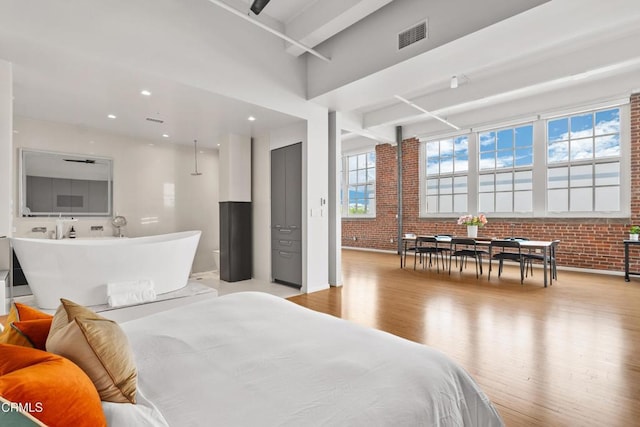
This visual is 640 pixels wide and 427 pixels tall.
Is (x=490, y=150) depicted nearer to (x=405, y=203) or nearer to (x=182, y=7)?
(x=405, y=203)

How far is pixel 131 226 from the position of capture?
5.39 m

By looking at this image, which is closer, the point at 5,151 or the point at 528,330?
the point at 5,151

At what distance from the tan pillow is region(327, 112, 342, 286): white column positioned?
162 inches

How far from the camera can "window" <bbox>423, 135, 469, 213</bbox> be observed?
7797 millimetres

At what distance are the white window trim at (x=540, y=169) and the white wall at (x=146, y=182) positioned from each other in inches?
215

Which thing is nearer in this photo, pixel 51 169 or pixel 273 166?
pixel 51 169

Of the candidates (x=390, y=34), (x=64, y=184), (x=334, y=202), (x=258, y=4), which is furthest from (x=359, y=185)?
(x=258, y=4)

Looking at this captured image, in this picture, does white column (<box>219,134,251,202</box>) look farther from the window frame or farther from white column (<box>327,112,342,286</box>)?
the window frame

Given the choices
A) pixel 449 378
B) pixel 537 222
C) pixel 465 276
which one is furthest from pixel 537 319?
pixel 537 222

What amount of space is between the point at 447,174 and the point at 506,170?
4.43ft

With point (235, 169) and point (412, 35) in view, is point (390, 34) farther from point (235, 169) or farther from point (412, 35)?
point (235, 169)

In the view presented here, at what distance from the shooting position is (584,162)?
6.10m

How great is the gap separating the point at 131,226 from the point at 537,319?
6.00 meters

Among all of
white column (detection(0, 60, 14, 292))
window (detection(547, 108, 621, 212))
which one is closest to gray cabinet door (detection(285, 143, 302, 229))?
white column (detection(0, 60, 14, 292))
